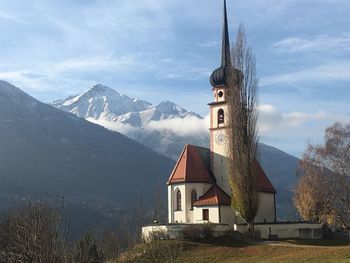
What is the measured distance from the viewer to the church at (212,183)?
186 feet

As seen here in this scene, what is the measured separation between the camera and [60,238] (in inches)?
Result: 1143

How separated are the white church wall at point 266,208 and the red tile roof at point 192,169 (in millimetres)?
6042

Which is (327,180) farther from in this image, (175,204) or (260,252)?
(260,252)

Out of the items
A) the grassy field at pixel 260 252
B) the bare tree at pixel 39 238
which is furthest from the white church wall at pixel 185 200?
the bare tree at pixel 39 238

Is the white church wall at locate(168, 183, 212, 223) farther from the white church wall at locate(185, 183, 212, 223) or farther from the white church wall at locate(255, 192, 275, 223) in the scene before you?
the white church wall at locate(255, 192, 275, 223)

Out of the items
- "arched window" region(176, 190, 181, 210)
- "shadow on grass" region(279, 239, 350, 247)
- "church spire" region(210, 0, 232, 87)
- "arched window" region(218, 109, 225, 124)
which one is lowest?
"shadow on grass" region(279, 239, 350, 247)

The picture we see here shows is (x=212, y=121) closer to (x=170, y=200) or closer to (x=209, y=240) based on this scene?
(x=170, y=200)

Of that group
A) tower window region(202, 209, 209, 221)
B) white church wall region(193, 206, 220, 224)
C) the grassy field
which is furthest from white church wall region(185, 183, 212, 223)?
the grassy field

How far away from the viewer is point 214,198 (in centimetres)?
5684

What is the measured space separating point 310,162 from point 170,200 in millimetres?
17377

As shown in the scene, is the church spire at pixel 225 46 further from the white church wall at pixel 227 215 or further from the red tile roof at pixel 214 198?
the white church wall at pixel 227 215

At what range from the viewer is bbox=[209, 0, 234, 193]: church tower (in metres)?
59.3

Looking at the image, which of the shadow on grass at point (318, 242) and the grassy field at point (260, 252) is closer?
the grassy field at point (260, 252)

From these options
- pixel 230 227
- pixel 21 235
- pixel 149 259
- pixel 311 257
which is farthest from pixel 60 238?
pixel 230 227
